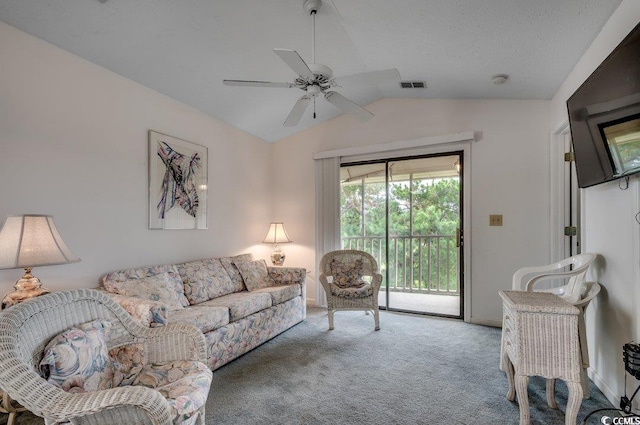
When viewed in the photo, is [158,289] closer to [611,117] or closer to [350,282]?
[350,282]

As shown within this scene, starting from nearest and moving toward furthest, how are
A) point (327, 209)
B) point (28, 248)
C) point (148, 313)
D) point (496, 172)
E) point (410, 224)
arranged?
1. point (28, 248)
2. point (148, 313)
3. point (496, 172)
4. point (410, 224)
5. point (327, 209)

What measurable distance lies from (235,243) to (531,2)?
361 cm

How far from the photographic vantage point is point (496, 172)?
3.63 meters

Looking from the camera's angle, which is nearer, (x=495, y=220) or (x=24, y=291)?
(x=24, y=291)

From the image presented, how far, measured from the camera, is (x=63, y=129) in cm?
239

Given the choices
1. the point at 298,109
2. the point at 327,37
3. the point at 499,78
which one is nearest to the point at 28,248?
the point at 298,109

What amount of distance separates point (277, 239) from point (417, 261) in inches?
77.9

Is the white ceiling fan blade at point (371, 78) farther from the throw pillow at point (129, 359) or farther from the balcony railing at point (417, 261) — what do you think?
the balcony railing at point (417, 261)

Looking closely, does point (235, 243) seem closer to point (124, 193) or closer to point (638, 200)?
point (124, 193)

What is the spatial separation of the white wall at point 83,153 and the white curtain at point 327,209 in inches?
63.1

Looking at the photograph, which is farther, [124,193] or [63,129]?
[124,193]

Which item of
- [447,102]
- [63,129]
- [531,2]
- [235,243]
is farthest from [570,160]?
[63,129]

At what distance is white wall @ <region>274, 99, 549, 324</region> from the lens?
345 cm

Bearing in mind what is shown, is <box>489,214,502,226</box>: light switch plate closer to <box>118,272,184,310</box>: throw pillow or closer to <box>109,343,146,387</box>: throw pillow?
<box>118,272,184,310</box>: throw pillow
